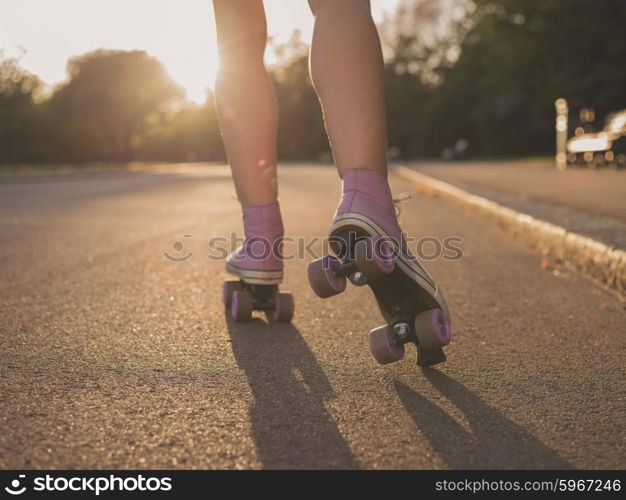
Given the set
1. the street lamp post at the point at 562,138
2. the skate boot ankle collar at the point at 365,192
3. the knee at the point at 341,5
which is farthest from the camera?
the street lamp post at the point at 562,138

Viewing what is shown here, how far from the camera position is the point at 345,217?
173 centimetres

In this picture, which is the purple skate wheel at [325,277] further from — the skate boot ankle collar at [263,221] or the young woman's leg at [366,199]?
the skate boot ankle collar at [263,221]

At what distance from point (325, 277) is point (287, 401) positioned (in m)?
0.31

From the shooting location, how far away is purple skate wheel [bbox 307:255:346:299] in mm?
1710

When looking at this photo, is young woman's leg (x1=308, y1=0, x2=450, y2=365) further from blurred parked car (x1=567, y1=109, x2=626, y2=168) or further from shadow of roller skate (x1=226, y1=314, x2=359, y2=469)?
blurred parked car (x1=567, y1=109, x2=626, y2=168)

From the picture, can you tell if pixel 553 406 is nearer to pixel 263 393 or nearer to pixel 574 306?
pixel 263 393

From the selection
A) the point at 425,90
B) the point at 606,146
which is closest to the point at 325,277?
the point at 606,146

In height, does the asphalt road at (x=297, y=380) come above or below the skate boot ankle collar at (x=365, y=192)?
below

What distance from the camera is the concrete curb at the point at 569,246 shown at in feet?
9.69

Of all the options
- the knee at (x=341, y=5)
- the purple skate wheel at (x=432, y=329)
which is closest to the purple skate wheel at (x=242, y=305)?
the purple skate wheel at (x=432, y=329)

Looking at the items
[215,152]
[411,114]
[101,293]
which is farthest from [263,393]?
[215,152]

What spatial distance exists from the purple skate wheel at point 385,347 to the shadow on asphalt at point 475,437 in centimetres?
11

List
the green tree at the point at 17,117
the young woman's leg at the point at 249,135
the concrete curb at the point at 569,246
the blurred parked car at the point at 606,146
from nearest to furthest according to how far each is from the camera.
→ the young woman's leg at the point at 249,135 → the concrete curb at the point at 569,246 → the blurred parked car at the point at 606,146 → the green tree at the point at 17,117

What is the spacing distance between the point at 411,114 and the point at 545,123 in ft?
35.4
